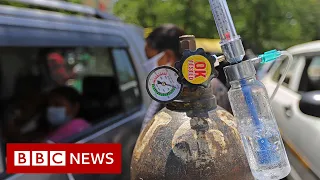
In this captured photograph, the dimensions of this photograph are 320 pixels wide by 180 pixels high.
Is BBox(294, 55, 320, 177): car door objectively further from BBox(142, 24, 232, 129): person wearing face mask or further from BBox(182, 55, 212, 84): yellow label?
BBox(182, 55, 212, 84): yellow label

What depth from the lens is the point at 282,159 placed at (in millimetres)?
1154

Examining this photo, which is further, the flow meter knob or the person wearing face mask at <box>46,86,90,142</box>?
the person wearing face mask at <box>46,86,90,142</box>

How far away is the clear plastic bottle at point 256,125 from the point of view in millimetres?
1145

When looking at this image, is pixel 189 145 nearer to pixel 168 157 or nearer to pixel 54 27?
pixel 168 157

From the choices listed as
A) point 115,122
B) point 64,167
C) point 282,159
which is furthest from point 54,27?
point 282,159

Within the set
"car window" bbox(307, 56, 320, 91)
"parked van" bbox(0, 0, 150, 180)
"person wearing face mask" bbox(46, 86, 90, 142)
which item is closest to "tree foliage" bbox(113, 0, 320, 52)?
"car window" bbox(307, 56, 320, 91)

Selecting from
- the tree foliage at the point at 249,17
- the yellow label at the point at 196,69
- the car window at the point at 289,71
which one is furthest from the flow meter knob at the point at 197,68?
the tree foliage at the point at 249,17

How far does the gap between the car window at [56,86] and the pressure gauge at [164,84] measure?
1.70 meters

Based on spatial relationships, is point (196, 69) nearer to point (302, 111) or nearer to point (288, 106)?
point (302, 111)

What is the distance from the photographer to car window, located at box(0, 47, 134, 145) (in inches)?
141

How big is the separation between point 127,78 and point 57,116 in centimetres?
69

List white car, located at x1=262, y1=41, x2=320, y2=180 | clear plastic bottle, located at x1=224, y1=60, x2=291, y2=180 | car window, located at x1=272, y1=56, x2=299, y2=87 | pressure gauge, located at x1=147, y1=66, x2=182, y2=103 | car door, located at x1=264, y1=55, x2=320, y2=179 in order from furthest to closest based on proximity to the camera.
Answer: car window, located at x1=272, y1=56, x2=299, y2=87 → car door, located at x1=264, y1=55, x2=320, y2=179 → white car, located at x1=262, y1=41, x2=320, y2=180 → pressure gauge, located at x1=147, y1=66, x2=182, y2=103 → clear plastic bottle, located at x1=224, y1=60, x2=291, y2=180

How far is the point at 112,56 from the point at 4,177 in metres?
1.92

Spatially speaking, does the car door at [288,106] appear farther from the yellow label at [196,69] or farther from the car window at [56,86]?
the yellow label at [196,69]
